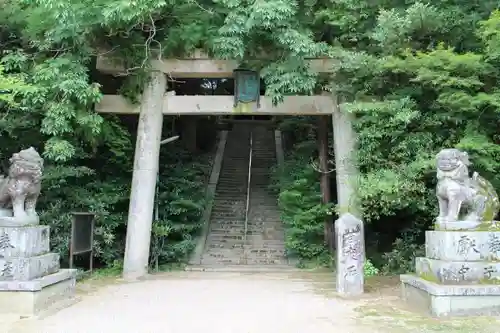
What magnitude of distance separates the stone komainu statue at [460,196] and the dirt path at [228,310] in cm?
156

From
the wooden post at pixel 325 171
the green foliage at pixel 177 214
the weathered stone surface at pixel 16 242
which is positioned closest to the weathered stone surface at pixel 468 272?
A: the weathered stone surface at pixel 16 242

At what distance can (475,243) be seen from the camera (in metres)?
7.22

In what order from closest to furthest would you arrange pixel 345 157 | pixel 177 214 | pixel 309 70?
1. pixel 309 70
2. pixel 345 157
3. pixel 177 214

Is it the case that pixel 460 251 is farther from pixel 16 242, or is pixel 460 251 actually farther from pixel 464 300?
pixel 16 242

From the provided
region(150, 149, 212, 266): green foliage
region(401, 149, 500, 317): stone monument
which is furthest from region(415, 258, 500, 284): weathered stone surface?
region(150, 149, 212, 266): green foliage

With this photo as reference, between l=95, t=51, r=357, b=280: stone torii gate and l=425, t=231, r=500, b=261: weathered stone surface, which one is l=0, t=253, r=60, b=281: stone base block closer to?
l=95, t=51, r=357, b=280: stone torii gate

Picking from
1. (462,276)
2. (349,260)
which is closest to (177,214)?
(349,260)

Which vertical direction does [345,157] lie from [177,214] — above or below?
above

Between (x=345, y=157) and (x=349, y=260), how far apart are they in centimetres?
295

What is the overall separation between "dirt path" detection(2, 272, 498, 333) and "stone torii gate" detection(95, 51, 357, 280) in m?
1.52

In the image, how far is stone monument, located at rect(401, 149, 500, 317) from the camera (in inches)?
271

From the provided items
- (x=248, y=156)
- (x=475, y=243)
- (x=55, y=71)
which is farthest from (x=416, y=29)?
(x=248, y=156)

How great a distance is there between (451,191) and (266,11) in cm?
470

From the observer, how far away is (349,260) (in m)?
8.80
